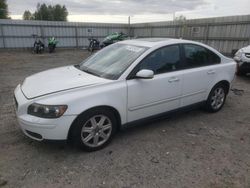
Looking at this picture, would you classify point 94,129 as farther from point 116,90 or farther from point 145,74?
point 145,74

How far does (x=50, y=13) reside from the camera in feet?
190

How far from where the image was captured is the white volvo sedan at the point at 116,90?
9.12 feet

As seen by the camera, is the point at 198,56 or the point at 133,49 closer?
the point at 133,49

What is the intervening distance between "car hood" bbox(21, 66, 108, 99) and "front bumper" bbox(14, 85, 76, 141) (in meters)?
0.21

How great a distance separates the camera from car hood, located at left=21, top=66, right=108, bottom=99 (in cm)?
293

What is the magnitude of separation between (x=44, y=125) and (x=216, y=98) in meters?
3.43

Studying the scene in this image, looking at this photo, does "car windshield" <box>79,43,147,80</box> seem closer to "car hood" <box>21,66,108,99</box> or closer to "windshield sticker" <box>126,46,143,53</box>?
"windshield sticker" <box>126,46,143,53</box>

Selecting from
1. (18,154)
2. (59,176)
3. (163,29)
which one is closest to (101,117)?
(59,176)

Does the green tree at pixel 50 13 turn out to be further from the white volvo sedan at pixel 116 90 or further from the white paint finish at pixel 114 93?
the white paint finish at pixel 114 93

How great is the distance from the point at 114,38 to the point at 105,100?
14.5 metres

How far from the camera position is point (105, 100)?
9.78 ft

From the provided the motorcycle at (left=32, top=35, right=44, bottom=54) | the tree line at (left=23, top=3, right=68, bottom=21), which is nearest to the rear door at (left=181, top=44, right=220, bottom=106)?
the motorcycle at (left=32, top=35, right=44, bottom=54)

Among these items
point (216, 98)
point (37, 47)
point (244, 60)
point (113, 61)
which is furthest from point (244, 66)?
point (37, 47)

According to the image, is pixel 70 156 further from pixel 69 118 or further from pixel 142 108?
pixel 142 108
